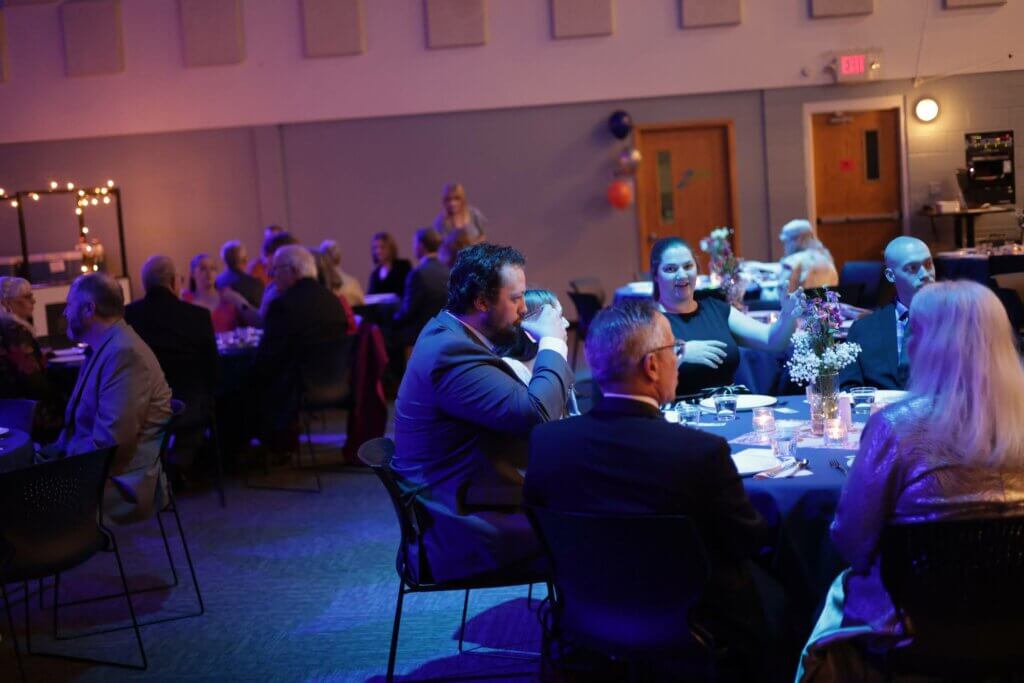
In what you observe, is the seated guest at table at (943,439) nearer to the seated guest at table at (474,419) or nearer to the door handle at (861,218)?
the seated guest at table at (474,419)

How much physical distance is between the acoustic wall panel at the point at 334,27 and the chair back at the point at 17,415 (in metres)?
8.37

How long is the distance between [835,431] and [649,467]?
3.62ft

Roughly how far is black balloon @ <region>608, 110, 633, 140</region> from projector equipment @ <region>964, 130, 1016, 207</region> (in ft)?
11.7

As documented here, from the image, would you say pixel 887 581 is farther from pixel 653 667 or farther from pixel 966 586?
pixel 653 667

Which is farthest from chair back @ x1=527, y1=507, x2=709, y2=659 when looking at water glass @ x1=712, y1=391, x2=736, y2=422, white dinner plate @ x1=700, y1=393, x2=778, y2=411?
white dinner plate @ x1=700, y1=393, x2=778, y2=411

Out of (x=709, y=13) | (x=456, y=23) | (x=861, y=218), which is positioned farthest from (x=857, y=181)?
(x=456, y=23)

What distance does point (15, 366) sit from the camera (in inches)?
219

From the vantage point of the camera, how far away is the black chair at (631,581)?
2.44m

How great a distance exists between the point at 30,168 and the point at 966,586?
12.5 meters

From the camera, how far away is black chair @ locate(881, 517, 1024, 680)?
7.75ft

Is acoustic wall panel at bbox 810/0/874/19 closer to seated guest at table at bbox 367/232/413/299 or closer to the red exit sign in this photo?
the red exit sign

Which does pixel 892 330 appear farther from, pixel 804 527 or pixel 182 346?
pixel 182 346

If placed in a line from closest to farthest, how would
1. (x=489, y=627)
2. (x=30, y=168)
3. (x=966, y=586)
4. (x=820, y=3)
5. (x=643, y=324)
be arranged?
(x=966, y=586) < (x=643, y=324) < (x=489, y=627) < (x=820, y=3) < (x=30, y=168)

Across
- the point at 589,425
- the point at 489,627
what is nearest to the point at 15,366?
the point at 489,627
